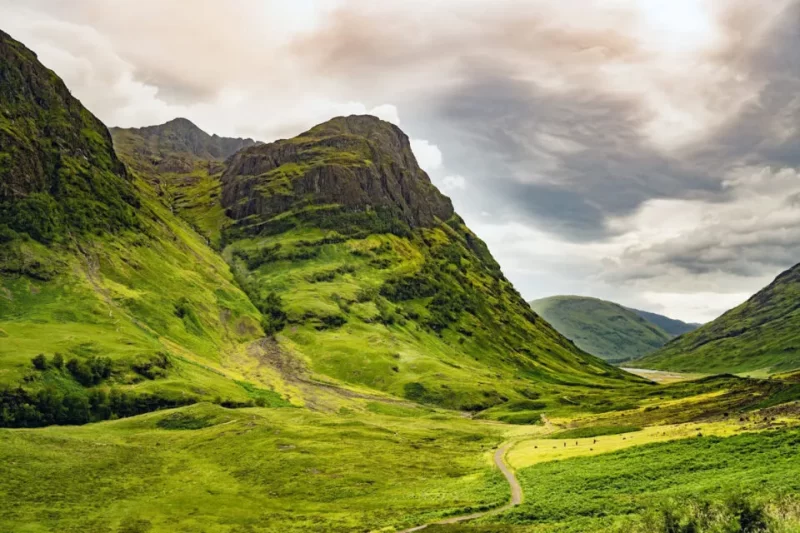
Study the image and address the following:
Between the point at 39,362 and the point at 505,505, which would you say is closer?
the point at 505,505

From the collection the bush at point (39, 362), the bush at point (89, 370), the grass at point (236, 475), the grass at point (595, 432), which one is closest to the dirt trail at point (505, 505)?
the grass at point (236, 475)

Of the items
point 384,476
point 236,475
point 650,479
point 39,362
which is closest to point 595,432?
point 384,476

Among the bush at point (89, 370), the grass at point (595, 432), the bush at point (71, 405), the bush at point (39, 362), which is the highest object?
the bush at point (39, 362)

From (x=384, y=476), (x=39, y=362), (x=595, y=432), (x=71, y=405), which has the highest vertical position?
(x=39, y=362)

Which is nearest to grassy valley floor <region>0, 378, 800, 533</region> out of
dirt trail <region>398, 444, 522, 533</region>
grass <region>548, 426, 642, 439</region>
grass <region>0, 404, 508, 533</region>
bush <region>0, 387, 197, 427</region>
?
grass <region>0, 404, 508, 533</region>

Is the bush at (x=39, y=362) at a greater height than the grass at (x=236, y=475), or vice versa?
the bush at (x=39, y=362)

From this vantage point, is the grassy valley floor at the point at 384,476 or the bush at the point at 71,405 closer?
the grassy valley floor at the point at 384,476

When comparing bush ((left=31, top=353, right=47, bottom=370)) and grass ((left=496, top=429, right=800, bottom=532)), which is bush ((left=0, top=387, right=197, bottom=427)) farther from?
grass ((left=496, top=429, right=800, bottom=532))

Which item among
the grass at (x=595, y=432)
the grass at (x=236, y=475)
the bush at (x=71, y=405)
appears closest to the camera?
the grass at (x=236, y=475)

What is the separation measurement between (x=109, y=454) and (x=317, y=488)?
165 feet

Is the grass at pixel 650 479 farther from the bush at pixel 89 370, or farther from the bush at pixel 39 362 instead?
the bush at pixel 39 362

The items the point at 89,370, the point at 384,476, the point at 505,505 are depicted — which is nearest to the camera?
the point at 505,505

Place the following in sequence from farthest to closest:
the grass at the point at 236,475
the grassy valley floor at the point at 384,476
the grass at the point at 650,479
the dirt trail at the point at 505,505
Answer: the grass at the point at 236,475, the dirt trail at the point at 505,505, the grassy valley floor at the point at 384,476, the grass at the point at 650,479

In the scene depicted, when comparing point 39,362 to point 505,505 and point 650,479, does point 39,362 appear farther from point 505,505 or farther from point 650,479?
point 650,479
